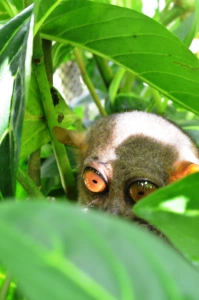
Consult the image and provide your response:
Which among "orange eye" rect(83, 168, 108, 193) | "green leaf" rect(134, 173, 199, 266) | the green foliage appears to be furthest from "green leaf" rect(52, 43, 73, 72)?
"green leaf" rect(134, 173, 199, 266)

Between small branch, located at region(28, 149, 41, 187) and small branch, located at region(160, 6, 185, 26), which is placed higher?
small branch, located at region(160, 6, 185, 26)

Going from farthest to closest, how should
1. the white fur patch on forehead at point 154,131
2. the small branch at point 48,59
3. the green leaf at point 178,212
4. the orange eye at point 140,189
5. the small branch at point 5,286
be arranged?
the small branch at point 48,59
the white fur patch on forehead at point 154,131
the orange eye at point 140,189
the small branch at point 5,286
the green leaf at point 178,212

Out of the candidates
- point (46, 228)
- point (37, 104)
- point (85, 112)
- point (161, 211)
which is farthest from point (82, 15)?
point (85, 112)

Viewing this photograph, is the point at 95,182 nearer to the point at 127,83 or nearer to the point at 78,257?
the point at 127,83

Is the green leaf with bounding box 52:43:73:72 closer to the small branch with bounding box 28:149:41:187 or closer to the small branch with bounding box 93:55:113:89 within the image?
the small branch with bounding box 93:55:113:89

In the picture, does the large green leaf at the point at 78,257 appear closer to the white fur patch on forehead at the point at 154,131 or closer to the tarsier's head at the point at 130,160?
the tarsier's head at the point at 130,160

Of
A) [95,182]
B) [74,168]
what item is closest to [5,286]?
[95,182]

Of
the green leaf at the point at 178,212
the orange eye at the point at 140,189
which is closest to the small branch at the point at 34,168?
the orange eye at the point at 140,189
